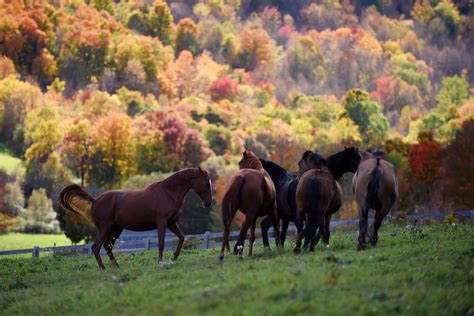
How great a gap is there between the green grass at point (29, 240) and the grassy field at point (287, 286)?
4506 centimetres

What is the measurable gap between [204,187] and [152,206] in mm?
1259

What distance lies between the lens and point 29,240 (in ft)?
228

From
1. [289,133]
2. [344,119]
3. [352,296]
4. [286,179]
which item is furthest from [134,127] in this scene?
[352,296]

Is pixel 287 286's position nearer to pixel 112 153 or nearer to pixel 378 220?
pixel 378 220

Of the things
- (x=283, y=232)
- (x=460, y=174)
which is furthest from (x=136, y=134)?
(x=283, y=232)

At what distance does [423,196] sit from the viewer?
210ft

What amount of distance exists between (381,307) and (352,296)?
643 millimetres

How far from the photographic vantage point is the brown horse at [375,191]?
65.8 feet

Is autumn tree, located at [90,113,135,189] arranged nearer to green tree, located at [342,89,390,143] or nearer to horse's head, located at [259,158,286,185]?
green tree, located at [342,89,390,143]

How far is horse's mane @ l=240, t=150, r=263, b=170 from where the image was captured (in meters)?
22.3

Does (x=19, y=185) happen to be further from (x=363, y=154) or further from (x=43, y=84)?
(x=43, y=84)

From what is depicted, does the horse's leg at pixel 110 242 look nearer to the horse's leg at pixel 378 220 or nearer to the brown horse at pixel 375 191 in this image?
the brown horse at pixel 375 191

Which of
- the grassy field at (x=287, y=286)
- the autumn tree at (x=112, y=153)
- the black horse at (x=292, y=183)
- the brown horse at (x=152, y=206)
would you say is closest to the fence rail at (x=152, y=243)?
the black horse at (x=292, y=183)

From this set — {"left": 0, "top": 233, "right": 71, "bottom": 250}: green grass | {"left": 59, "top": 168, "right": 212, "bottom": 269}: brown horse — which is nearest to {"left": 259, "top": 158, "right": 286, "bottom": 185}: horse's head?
{"left": 59, "top": 168, "right": 212, "bottom": 269}: brown horse
